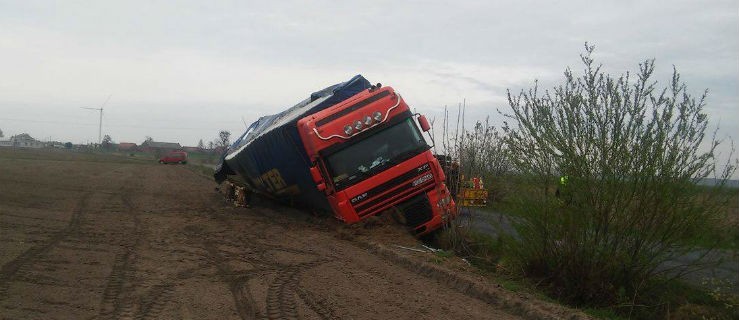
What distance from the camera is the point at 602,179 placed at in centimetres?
739

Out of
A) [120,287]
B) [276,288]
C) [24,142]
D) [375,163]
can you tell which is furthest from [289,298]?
[24,142]

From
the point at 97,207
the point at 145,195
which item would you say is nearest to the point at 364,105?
the point at 97,207

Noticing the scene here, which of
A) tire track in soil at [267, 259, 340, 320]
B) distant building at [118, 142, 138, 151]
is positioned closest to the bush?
tire track in soil at [267, 259, 340, 320]

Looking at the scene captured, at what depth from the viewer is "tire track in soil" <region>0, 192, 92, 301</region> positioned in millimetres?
6914

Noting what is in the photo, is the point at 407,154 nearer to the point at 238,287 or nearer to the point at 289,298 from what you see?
the point at 238,287

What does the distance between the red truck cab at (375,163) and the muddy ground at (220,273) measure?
60 cm

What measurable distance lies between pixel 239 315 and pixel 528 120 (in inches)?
169

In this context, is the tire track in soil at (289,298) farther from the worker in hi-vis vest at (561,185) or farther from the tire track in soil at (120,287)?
the worker in hi-vis vest at (561,185)

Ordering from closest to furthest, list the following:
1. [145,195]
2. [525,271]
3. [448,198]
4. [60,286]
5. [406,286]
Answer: [60,286]
[406,286]
[525,271]
[448,198]
[145,195]

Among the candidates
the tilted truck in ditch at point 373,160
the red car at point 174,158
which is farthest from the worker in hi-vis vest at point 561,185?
the red car at point 174,158

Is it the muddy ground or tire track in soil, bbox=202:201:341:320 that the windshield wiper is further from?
tire track in soil, bbox=202:201:341:320

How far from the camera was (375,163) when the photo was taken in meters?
12.2

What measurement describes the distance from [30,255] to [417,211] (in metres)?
6.64

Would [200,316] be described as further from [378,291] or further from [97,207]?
[97,207]
